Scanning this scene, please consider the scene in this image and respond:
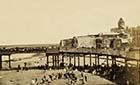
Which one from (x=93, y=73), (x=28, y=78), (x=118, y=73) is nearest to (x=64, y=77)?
(x=93, y=73)

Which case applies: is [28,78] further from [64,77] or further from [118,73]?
[118,73]

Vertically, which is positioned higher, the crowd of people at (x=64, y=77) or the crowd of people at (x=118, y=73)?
the crowd of people at (x=118, y=73)

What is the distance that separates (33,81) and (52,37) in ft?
193

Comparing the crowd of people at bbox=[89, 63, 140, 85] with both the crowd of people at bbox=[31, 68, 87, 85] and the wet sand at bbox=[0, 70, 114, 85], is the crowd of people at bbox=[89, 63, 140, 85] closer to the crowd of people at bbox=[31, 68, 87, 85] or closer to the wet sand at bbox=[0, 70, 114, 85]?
the wet sand at bbox=[0, 70, 114, 85]

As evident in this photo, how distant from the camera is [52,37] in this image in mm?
107625

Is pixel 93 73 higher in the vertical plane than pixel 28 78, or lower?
higher

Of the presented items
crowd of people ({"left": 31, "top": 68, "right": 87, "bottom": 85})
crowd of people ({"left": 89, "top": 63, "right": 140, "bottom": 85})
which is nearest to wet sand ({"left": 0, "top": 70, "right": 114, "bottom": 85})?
crowd of people ({"left": 31, "top": 68, "right": 87, "bottom": 85})

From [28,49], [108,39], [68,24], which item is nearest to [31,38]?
[68,24]

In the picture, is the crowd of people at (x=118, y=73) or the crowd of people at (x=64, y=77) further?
the crowd of people at (x=64, y=77)

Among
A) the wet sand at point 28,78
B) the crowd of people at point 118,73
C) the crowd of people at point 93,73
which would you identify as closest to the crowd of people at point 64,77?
Result: the crowd of people at point 93,73

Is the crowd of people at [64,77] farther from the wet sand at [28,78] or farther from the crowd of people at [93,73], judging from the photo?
the wet sand at [28,78]

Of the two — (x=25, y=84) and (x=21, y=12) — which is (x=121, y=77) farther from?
(x=21, y=12)

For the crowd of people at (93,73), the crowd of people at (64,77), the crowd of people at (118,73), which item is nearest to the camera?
the crowd of people at (118,73)

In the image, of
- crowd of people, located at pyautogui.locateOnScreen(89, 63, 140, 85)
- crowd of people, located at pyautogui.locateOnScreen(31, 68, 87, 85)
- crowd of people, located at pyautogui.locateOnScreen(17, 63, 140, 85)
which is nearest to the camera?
crowd of people, located at pyautogui.locateOnScreen(89, 63, 140, 85)
